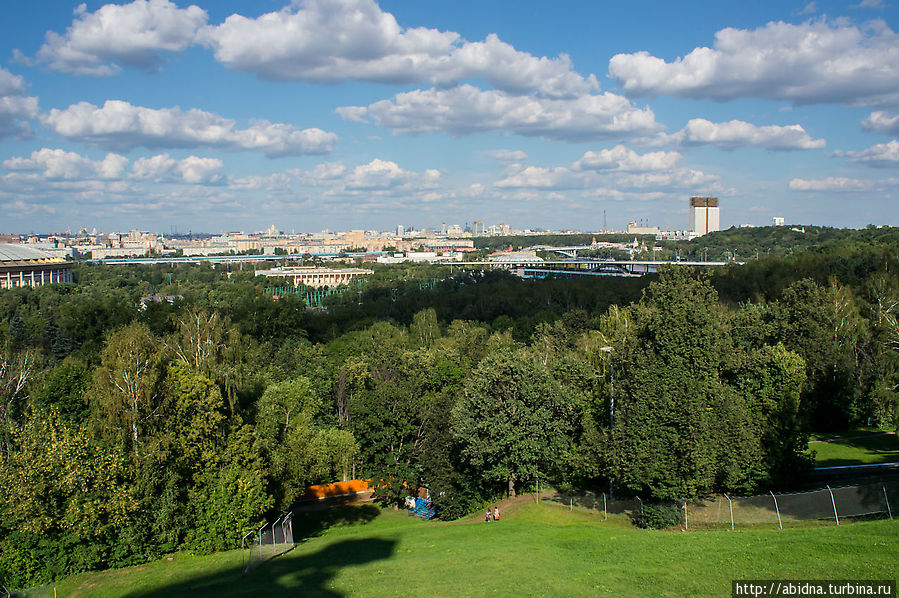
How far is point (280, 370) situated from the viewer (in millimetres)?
41062

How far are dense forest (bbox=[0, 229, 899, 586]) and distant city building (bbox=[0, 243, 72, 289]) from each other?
7702 centimetres

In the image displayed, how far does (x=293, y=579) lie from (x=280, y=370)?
23916 millimetres

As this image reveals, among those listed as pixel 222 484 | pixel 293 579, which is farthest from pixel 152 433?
pixel 293 579

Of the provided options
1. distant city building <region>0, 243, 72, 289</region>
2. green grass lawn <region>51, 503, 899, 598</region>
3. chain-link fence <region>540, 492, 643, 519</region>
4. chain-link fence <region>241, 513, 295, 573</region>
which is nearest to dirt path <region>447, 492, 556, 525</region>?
chain-link fence <region>540, 492, 643, 519</region>

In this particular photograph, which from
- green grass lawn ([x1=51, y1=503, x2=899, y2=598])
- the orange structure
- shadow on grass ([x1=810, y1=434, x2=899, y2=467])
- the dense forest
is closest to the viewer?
green grass lawn ([x1=51, y1=503, x2=899, y2=598])

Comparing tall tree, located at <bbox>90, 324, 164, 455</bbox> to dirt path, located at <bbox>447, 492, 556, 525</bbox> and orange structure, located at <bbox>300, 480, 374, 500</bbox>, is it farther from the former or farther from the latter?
dirt path, located at <bbox>447, 492, 556, 525</bbox>

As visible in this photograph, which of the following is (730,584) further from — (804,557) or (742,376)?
(742,376)

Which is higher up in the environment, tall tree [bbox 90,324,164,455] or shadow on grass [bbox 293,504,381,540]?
tall tree [bbox 90,324,164,455]

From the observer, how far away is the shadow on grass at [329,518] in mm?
27163

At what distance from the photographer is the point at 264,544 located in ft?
70.4

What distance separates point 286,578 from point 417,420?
14.8 m

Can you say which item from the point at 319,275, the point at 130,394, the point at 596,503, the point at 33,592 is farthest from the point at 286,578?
the point at 319,275

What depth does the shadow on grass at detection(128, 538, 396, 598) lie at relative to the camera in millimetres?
16938

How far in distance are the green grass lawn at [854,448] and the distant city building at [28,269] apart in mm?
101331
